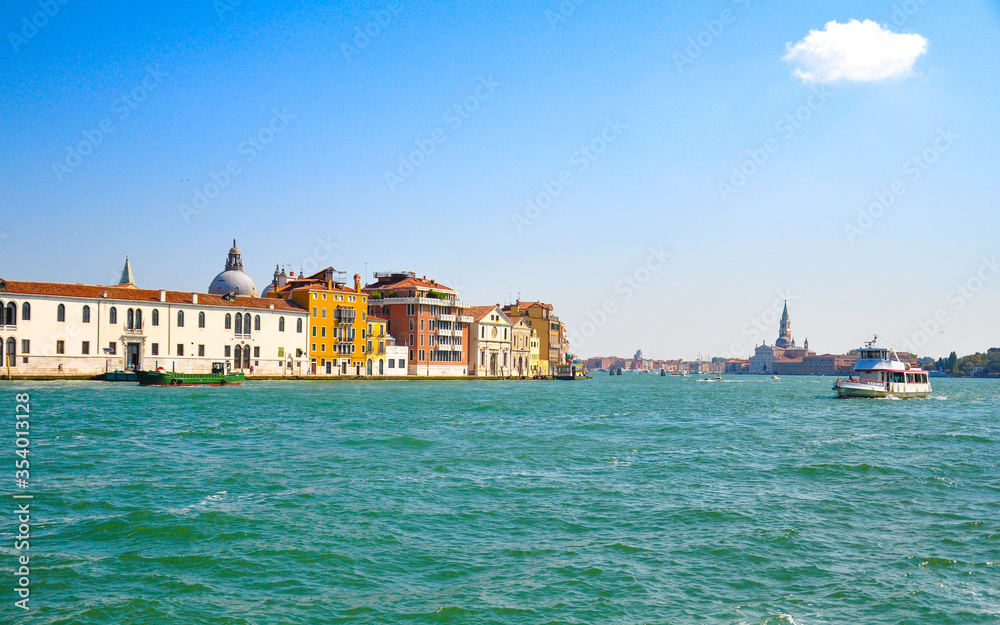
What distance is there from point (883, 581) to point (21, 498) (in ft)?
39.5

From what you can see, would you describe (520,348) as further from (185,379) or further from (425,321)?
(185,379)

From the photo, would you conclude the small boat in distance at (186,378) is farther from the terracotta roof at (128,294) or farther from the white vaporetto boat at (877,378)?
the white vaporetto boat at (877,378)

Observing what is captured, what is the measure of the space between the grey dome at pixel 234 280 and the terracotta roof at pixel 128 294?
12.2 m

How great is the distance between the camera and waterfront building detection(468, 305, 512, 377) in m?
79.5

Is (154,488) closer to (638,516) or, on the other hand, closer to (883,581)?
(638,516)

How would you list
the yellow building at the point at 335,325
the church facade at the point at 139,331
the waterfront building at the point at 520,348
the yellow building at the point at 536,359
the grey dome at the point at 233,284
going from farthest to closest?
the yellow building at the point at 536,359
the waterfront building at the point at 520,348
the grey dome at the point at 233,284
the yellow building at the point at 335,325
the church facade at the point at 139,331

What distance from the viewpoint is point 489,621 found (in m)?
7.70

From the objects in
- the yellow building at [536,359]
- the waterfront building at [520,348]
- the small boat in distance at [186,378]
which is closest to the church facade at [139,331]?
the small boat in distance at [186,378]

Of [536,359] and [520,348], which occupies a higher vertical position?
[520,348]

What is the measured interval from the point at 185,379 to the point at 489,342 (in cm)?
3581

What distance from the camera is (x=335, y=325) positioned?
224 ft

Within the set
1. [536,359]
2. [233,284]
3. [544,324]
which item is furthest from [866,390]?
[233,284]

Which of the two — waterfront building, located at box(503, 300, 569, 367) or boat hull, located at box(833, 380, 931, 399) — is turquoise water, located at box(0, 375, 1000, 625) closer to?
boat hull, located at box(833, 380, 931, 399)

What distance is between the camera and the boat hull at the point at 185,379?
48.9 m
